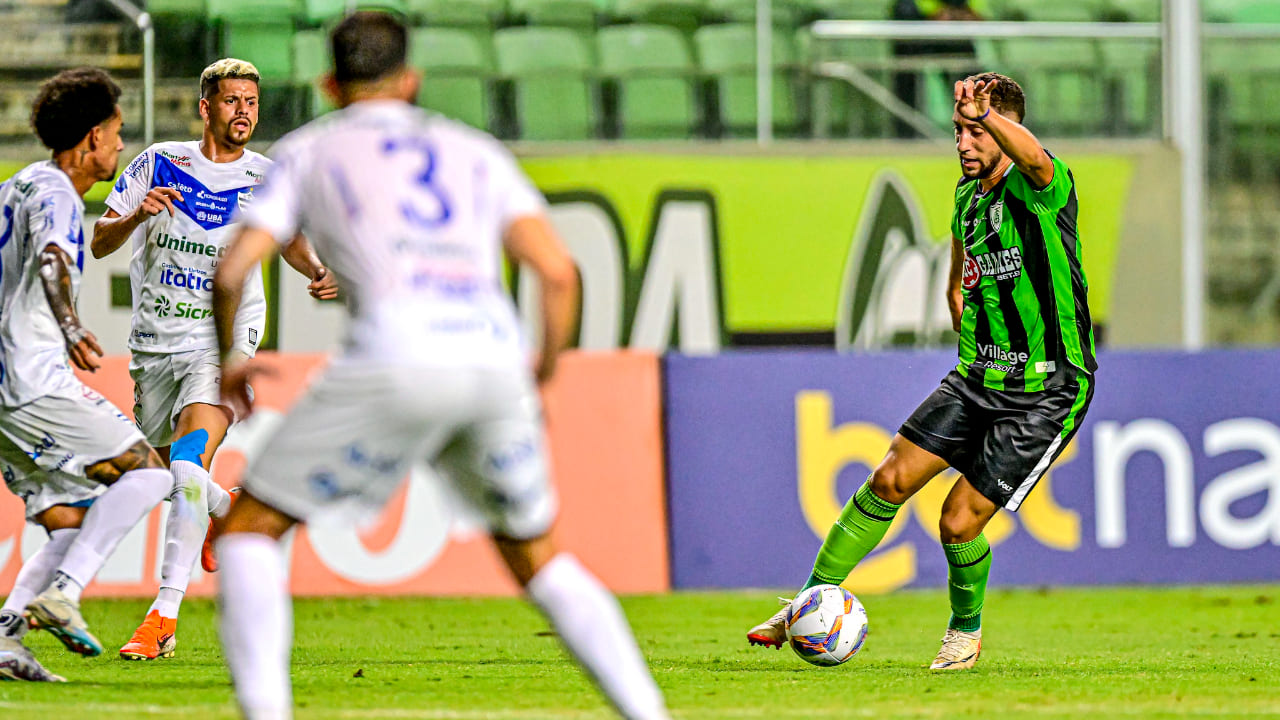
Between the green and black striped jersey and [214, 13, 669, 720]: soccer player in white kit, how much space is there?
9.65 feet

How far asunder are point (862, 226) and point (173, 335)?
7.40 meters

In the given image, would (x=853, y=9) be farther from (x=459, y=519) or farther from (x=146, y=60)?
(x=459, y=519)

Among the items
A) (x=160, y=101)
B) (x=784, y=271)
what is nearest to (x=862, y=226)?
(x=784, y=271)

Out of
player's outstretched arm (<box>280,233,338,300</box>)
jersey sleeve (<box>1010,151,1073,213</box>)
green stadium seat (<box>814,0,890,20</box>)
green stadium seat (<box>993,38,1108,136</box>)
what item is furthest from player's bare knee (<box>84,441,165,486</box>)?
green stadium seat (<box>993,38,1108,136</box>)

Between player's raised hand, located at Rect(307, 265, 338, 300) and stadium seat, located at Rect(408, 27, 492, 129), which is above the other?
stadium seat, located at Rect(408, 27, 492, 129)

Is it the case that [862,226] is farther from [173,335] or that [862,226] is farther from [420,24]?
[173,335]

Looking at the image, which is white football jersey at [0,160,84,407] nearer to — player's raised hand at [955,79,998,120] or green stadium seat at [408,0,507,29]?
player's raised hand at [955,79,998,120]

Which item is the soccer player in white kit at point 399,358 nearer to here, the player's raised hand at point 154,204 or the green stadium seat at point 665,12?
the player's raised hand at point 154,204

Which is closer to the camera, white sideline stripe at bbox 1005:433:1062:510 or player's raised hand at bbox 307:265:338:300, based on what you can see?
white sideline stripe at bbox 1005:433:1062:510

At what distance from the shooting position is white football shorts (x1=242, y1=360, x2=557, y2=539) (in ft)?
13.7

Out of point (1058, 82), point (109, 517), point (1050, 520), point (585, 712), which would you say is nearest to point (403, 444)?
point (585, 712)

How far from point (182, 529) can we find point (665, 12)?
804 cm

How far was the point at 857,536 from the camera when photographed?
23.2ft

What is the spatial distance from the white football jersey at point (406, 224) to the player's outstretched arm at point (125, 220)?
2.60 metres
